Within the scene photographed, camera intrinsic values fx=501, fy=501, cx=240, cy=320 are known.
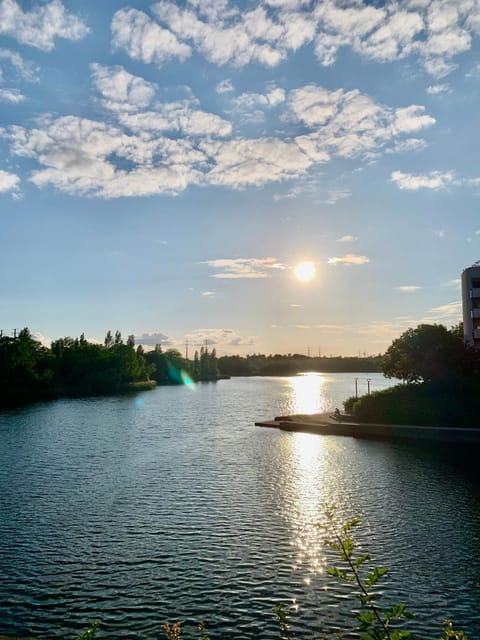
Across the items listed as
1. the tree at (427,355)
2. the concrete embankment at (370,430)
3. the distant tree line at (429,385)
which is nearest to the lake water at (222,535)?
the concrete embankment at (370,430)

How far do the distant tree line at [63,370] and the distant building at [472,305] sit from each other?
90965 millimetres

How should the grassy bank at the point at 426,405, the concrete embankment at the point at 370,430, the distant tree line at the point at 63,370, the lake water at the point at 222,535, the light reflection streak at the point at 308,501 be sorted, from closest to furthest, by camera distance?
the lake water at the point at 222,535 → the light reflection streak at the point at 308,501 → the concrete embankment at the point at 370,430 → the grassy bank at the point at 426,405 → the distant tree line at the point at 63,370

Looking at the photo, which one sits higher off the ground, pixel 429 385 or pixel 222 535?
pixel 429 385


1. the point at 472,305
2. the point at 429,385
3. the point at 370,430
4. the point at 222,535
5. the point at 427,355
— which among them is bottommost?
the point at 222,535

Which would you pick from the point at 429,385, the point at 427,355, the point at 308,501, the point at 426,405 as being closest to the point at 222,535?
the point at 308,501

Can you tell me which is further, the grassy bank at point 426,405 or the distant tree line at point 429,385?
the distant tree line at point 429,385

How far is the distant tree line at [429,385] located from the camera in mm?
56219

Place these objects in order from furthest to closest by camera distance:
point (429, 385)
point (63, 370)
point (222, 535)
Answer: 1. point (63, 370)
2. point (429, 385)
3. point (222, 535)

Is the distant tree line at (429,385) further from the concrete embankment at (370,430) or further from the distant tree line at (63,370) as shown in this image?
the distant tree line at (63,370)

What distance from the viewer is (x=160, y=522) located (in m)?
25.2

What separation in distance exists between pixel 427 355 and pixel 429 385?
3.62 meters

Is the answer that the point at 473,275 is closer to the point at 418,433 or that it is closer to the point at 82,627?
the point at 418,433

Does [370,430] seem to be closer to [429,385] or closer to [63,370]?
[429,385]

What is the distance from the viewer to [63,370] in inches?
5915
